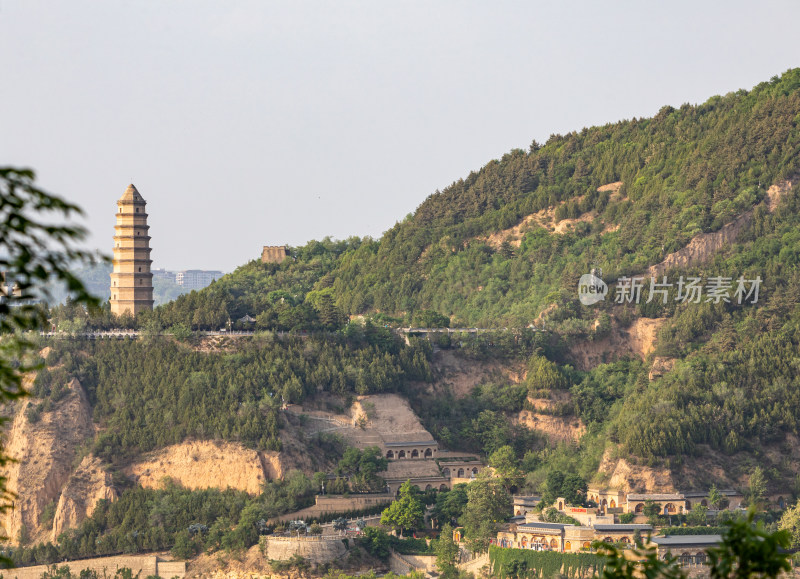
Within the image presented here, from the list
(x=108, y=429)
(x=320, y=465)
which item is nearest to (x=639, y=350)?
(x=320, y=465)

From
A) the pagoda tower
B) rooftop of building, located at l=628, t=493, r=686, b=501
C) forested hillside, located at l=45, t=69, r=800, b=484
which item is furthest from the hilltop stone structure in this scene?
rooftop of building, located at l=628, t=493, r=686, b=501

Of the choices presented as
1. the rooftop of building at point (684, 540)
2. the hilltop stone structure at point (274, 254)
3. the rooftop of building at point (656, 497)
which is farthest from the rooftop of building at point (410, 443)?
the hilltop stone structure at point (274, 254)

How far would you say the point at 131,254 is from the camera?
6775 centimetres

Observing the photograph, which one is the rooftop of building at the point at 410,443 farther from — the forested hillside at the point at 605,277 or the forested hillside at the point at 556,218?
the forested hillside at the point at 556,218

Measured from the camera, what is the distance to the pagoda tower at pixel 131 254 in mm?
67750

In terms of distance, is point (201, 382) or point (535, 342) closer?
point (201, 382)

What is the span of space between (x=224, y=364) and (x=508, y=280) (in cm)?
2307

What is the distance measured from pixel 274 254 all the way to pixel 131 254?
2798 centimetres

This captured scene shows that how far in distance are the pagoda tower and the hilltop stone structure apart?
2635 centimetres

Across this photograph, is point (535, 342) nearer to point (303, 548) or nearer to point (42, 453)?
point (303, 548)

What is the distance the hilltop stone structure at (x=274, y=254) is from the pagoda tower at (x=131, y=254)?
86.5ft

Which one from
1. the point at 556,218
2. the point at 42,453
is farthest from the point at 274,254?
the point at 42,453

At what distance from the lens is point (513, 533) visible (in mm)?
54000

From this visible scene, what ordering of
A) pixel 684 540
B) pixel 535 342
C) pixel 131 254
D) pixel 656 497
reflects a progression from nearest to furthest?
pixel 684 540 → pixel 656 497 → pixel 131 254 → pixel 535 342
